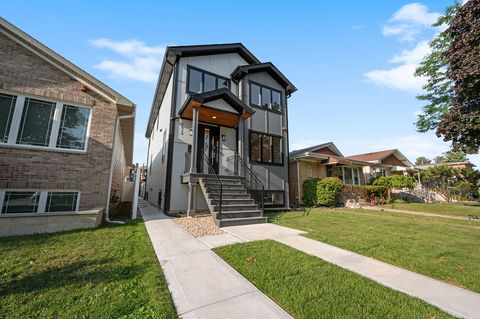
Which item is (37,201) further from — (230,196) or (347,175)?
(347,175)

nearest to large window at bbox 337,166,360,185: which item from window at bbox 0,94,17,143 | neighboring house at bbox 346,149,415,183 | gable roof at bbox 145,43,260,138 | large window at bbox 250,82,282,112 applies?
neighboring house at bbox 346,149,415,183

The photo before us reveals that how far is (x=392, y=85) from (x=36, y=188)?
19.3 metres

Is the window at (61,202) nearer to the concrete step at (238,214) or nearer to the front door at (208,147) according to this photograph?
the concrete step at (238,214)

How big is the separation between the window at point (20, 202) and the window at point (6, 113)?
159 cm

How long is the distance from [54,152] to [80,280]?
512 centimetres

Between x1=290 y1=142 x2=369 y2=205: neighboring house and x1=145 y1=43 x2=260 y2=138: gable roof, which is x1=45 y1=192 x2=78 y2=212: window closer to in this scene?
x1=145 y1=43 x2=260 y2=138: gable roof

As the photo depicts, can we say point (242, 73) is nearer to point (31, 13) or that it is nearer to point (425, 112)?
point (31, 13)

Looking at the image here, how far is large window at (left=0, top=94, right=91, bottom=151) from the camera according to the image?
19.6ft

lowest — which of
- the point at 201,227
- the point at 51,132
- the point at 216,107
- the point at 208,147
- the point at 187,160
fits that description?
the point at 201,227

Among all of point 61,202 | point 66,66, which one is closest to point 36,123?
point 66,66

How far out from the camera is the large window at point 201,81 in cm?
1066

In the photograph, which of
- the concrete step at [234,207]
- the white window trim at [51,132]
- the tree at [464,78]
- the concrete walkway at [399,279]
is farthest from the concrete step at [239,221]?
the tree at [464,78]

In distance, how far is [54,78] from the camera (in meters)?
6.64

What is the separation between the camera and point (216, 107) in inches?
377
